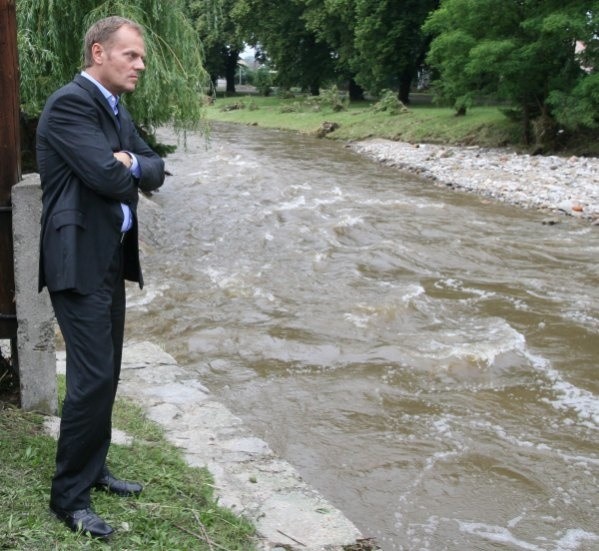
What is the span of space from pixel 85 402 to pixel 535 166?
19558mm

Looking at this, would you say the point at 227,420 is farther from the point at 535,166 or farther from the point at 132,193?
the point at 535,166

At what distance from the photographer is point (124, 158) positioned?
308cm

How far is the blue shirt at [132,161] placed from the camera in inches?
120

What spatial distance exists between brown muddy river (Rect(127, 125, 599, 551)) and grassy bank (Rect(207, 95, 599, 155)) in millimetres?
10533

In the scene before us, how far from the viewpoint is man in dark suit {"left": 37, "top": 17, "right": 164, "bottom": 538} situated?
292cm

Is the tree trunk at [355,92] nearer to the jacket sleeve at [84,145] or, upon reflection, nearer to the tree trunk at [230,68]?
the tree trunk at [230,68]

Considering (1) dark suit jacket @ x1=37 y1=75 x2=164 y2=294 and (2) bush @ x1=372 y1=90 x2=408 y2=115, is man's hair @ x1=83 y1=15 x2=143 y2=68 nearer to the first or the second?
(1) dark suit jacket @ x1=37 y1=75 x2=164 y2=294

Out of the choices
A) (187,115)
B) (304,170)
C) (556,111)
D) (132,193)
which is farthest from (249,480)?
(556,111)

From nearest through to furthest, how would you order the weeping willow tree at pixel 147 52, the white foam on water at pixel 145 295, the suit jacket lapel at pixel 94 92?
1. the suit jacket lapel at pixel 94 92
2. the white foam on water at pixel 145 295
3. the weeping willow tree at pixel 147 52

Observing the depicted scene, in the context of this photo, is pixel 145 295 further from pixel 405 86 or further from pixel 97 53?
pixel 405 86

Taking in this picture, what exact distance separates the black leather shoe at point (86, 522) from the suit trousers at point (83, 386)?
3 cm

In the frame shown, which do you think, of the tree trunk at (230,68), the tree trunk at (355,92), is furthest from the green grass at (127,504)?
the tree trunk at (230,68)

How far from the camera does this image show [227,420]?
4.82m

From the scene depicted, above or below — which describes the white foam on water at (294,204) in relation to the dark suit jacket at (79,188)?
below
